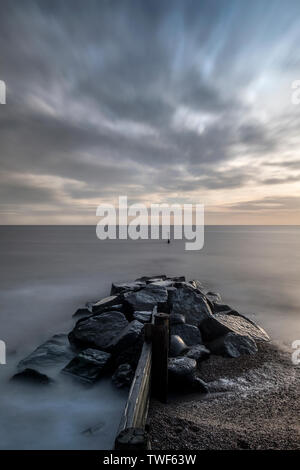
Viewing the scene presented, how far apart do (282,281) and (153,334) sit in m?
17.2

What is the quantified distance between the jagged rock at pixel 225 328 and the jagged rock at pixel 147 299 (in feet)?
4.25

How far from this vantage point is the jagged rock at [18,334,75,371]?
6770mm

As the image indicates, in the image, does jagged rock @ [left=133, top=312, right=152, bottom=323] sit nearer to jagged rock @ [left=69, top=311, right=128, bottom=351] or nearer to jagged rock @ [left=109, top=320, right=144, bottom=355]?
jagged rock @ [left=69, top=311, right=128, bottom=351]

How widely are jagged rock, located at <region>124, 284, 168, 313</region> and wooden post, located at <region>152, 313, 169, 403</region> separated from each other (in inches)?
131

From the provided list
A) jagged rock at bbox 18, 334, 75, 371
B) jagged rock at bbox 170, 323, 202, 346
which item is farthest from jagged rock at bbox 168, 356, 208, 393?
jagged rock at bbox 18, 334, 75, 371

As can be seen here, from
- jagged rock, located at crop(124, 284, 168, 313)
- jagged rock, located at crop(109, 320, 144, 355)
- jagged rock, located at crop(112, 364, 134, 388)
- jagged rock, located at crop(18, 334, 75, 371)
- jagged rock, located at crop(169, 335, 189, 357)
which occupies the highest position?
jagged rock, located at crop(124, 284, 168, 313)

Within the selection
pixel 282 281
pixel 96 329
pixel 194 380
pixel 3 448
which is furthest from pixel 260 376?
pixel 282 281

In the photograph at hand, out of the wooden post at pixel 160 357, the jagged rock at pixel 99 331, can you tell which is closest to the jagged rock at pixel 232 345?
the jagged rock at pixel 99 331

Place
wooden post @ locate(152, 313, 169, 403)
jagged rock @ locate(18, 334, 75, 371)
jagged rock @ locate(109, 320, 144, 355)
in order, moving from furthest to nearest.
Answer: jagged rock @ locate(18, 334, 75, 371)
jagged rock @ locate(109, 320, 144, 355)
wooden post @ locate(152, 313, 169, 403)

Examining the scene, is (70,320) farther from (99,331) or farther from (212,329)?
(212,329)

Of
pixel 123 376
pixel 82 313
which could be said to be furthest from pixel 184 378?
pixel 82 313

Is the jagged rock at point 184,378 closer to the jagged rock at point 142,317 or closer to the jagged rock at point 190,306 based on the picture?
the jagged rock at point 142,317

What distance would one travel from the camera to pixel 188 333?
7.31 m
